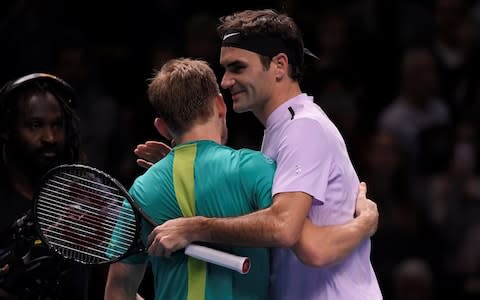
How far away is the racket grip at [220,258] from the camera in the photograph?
459 centimetres

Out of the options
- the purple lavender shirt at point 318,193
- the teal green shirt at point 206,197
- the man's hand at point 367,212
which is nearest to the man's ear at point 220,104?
the teal green shirt at point 206,197

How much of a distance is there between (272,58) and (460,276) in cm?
386

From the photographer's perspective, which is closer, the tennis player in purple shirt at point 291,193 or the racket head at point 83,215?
the tennis player in purple shirt at point 291,193

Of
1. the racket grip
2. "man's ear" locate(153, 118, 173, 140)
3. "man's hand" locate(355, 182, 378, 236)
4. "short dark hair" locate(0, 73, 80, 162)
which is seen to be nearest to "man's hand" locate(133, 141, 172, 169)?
"man's ear" locate(153, 118, 173, 140)

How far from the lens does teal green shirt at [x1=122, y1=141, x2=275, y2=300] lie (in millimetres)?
4719

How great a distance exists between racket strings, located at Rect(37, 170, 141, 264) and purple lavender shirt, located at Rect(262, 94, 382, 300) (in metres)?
0.62

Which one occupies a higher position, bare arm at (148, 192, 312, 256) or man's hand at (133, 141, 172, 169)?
man's hand at (133, 141, 172, 169)

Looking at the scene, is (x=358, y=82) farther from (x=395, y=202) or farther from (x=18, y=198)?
(x=18, y=198)

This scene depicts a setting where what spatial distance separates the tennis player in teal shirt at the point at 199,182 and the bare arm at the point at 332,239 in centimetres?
19

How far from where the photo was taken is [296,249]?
4738mm

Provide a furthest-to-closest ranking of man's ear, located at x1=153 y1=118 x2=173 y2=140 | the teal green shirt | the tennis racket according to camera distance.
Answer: man's ear, located at x1=153 y1=118 x2=173 y2=140
the tennis racket
the teal green shirt

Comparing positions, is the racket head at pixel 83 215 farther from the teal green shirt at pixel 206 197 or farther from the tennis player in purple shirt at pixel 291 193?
the tennis player in purple shirt at pixel 291 193

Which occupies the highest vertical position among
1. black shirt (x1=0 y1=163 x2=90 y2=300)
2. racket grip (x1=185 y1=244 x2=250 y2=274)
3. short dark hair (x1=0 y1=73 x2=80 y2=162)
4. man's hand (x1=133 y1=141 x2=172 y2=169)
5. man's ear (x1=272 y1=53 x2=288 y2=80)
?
man's ear (x1=272 y1=53 x2=288 y2=80)

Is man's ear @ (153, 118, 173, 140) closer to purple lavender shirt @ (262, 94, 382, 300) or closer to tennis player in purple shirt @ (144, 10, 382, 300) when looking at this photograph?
tennis player in purple shirt @ (144, 10, 382, 300)
